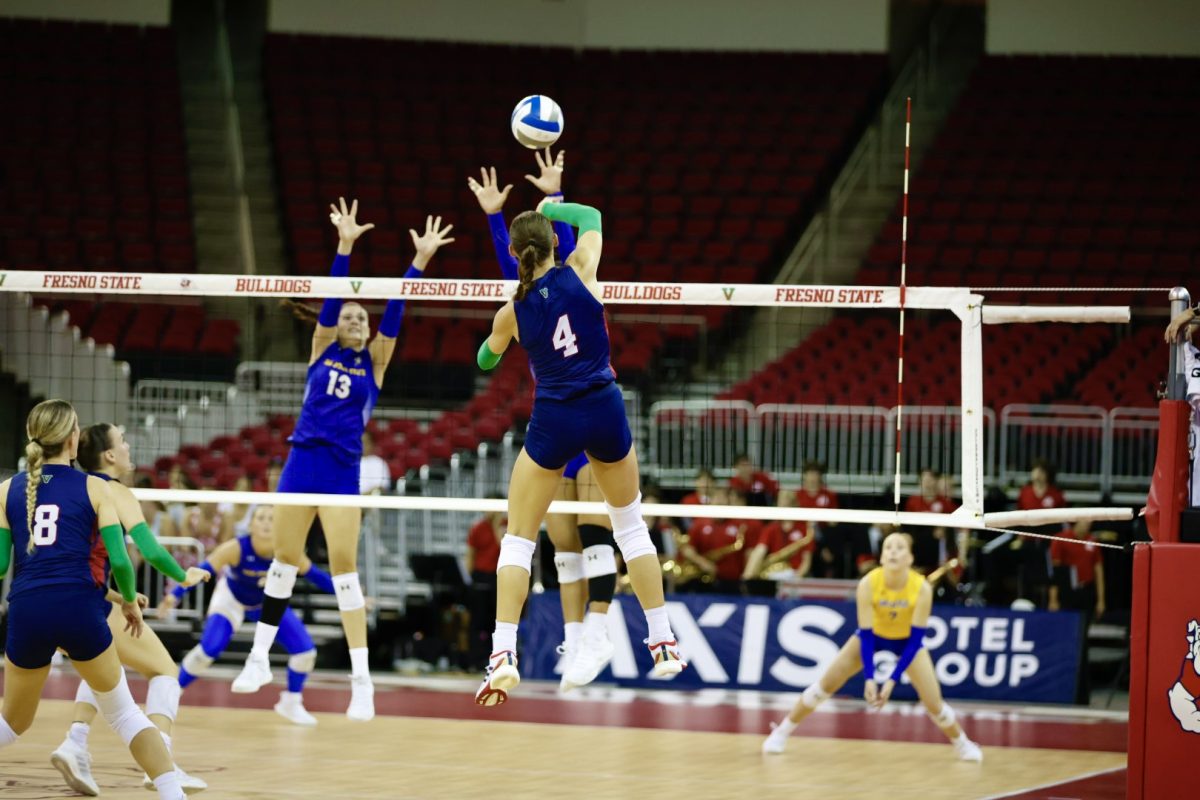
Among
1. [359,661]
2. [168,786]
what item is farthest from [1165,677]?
[359,661]

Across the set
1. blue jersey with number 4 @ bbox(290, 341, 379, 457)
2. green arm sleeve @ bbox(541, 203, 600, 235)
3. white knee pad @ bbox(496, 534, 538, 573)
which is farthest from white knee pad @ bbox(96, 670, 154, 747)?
blue jersey with number 4 @ bbox(290, 341, 379, 457)

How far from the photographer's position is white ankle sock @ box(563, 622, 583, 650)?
8.02 m

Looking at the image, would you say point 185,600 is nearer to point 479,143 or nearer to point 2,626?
point 2,626

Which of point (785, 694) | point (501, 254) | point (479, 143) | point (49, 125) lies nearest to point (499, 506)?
point (501, 254)

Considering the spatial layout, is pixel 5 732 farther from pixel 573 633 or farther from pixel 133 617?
pixel 573 633

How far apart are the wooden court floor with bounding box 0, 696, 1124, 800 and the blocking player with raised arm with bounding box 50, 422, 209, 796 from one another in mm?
169

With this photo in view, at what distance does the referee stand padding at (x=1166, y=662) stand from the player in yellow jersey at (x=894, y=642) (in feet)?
9.48

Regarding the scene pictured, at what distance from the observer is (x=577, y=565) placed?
8414 mm

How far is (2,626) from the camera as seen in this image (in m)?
14.4

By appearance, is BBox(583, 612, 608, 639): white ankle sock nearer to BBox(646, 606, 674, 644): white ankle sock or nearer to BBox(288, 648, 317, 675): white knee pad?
BBox(646, 606, 674, 644): white ankle sock

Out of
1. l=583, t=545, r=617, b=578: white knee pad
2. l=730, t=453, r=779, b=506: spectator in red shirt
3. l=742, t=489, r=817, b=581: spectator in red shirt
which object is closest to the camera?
l=583, t=545, r=617, b=578: white knee pad

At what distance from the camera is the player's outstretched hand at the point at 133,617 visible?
23.7 ft

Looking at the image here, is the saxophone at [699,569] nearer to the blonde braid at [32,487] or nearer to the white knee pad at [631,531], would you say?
the white knee pad at [631,531]


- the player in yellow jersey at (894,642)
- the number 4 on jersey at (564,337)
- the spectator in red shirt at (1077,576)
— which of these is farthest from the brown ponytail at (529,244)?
the spectator in red shirt at (1077,576)
